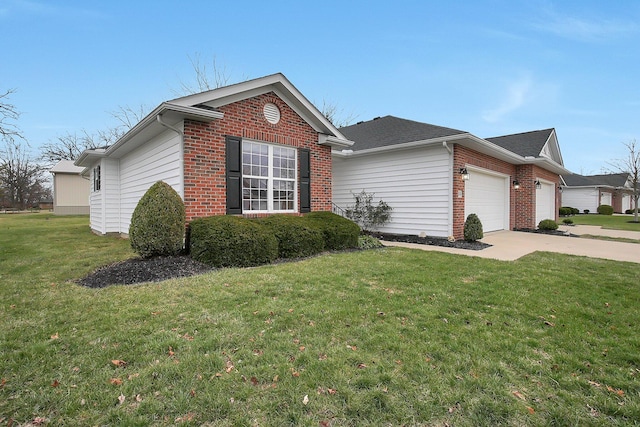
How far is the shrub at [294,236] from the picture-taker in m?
6.70

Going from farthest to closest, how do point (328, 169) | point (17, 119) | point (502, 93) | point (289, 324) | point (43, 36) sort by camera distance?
1. point (502, 93)
2. point (43, 36)
3. point (328, 169)
4. point (17, 119)
5. point (289, 324)

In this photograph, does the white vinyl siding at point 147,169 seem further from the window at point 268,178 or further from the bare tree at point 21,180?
the bare tree at point 21,180

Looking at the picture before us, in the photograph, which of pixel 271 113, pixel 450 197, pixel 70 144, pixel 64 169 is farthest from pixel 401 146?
pixel 70 144

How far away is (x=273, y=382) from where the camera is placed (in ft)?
7.22

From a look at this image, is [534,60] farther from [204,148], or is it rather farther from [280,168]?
[204,148]

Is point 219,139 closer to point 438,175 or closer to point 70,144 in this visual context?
point 438,175

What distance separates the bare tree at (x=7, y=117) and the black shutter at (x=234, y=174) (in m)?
5.72

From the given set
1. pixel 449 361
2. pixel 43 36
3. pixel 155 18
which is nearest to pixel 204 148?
pixel 449 361

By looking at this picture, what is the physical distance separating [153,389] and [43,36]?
13647mm

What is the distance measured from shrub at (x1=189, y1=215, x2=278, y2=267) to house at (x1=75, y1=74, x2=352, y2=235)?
3.34ft

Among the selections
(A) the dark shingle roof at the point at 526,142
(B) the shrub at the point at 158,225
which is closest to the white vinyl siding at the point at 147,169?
(B) the shrub at the point at 158,225

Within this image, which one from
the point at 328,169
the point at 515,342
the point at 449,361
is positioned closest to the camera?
the point at 449,361

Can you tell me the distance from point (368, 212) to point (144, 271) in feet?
26.5

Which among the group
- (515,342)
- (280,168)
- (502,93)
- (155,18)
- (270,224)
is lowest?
(515,342)
